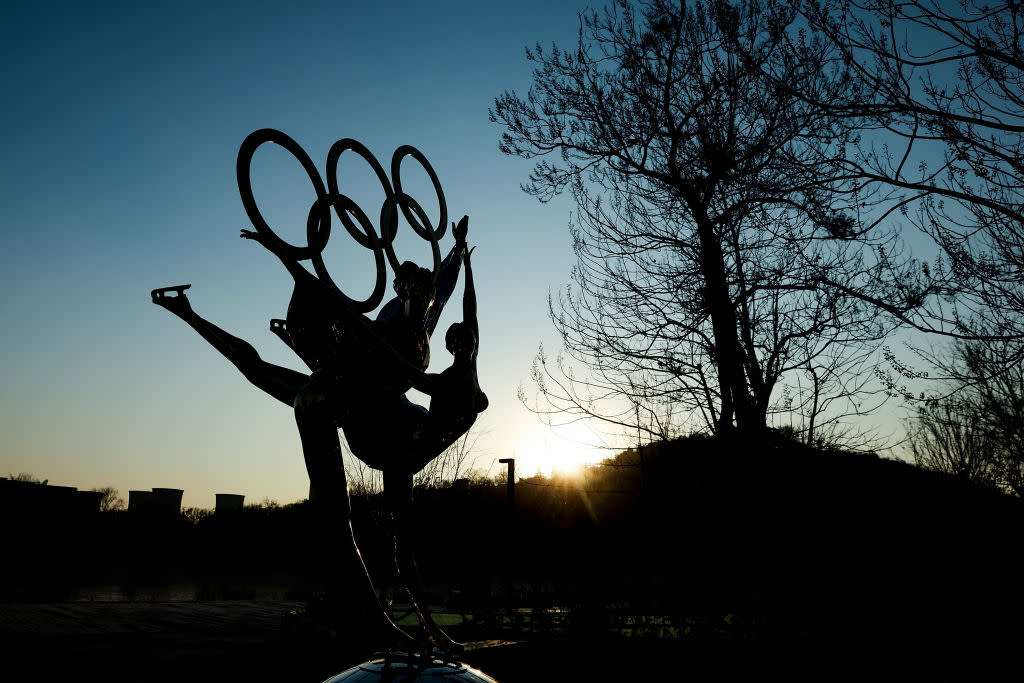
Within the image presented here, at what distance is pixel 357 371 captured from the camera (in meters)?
2.86

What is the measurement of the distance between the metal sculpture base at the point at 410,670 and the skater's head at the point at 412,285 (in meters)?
1.56

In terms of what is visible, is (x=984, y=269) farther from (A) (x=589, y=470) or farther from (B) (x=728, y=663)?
(A) (x=589, y=470)

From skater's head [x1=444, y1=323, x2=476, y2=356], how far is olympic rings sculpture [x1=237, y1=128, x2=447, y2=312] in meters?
0.34

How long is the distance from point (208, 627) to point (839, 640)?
8.63 meters

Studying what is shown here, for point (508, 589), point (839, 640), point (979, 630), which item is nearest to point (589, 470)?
point (508, 589)

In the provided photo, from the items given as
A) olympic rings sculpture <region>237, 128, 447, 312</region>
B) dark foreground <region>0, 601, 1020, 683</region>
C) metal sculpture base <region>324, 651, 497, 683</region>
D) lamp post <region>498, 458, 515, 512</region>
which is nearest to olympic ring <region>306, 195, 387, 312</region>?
olympic rings sculpture <region>237, 128, 447, 312</region>

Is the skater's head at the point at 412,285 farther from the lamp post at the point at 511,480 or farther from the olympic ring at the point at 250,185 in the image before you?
the lamp post at the point at 511,480

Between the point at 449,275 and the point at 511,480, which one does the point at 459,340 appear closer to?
the point at 449,275

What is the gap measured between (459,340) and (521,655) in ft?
12.5

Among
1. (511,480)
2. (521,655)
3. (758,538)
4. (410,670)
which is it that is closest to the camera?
(410,670)

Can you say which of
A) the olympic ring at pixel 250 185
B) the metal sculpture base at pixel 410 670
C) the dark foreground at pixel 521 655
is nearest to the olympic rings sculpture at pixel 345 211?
the olympic ring at pixel 250 185


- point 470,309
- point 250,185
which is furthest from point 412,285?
point 250,185

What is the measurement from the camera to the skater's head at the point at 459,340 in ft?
10.6

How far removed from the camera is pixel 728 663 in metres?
7.22
